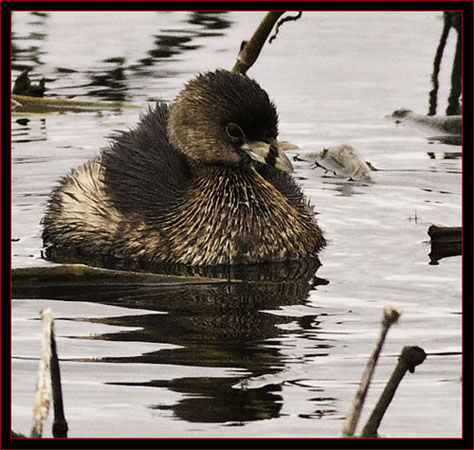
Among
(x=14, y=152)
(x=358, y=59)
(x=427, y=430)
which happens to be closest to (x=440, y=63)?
(x=358, y=59)

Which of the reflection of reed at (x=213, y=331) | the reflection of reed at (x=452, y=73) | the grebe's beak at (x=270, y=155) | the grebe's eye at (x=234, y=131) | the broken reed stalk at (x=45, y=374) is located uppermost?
the broken reed stalk at (x=45, y=374)

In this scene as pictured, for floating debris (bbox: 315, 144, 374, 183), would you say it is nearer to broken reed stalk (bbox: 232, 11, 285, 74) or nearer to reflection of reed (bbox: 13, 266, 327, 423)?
broken reed stalk (bbox: 232, 11, 285, 74)

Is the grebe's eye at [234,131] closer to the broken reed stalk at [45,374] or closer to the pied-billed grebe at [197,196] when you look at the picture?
the pied-billed grebe at [197,196]

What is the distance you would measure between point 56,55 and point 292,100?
3.09 metres

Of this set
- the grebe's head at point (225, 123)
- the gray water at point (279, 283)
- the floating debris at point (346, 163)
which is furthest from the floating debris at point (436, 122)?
the grebe's head at point (225, 123)

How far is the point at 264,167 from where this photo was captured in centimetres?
1080

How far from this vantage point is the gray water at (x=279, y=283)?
277 inches

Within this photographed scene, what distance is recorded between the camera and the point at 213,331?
336 inches

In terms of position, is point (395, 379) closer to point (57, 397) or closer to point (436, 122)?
point (57, 397)

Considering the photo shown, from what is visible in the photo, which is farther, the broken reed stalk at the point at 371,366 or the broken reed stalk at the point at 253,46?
the broken reed stalk at the point at 253,46

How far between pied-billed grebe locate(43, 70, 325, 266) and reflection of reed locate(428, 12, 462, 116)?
3.82 metres

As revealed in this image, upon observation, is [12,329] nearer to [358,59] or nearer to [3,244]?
[3,244]

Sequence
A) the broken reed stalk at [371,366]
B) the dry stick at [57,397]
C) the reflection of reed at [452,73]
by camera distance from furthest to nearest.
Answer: the reflection of reed at [452,73]
the dry stick at [57,397]
the broken reed stalk at [371,366]

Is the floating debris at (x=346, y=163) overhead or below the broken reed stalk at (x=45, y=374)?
below
